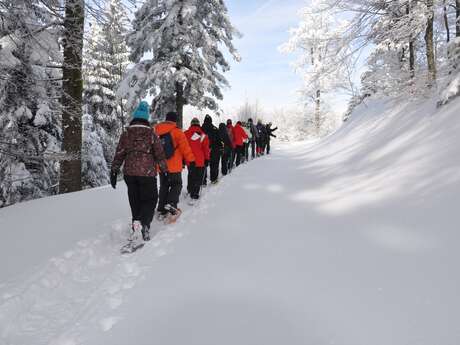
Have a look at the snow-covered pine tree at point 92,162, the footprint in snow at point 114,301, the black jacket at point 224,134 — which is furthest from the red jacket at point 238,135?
the footprint in snow at point 114,301

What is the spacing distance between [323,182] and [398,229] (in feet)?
11.8

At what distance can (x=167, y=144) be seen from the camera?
5867 millimetres

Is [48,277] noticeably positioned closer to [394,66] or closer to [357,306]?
[357,306]

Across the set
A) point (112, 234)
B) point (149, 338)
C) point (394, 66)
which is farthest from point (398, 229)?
point (394, 66)

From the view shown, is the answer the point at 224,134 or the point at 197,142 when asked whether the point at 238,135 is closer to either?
the point at 224,134

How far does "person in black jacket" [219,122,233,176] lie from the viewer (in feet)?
32.8

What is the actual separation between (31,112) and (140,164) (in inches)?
289

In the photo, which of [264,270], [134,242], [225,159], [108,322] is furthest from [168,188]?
[225,159]

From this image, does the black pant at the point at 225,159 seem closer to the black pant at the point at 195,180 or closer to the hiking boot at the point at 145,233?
the black pant at the point at 195,180

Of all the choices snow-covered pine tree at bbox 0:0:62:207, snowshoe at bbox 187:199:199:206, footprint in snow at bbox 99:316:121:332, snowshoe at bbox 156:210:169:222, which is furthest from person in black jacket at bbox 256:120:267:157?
footprint in snow at bbox 99:316:121:332

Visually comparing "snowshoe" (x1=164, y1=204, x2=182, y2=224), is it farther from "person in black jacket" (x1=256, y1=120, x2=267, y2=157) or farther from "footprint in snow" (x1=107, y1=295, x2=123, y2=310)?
"person in black jacket" (x1=256, y1=120, x2=267, y2=157)

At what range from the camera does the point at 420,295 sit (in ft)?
8.73

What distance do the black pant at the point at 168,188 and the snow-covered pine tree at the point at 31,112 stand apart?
2.03 m

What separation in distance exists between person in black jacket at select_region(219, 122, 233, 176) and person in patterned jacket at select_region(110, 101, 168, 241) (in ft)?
16.7
